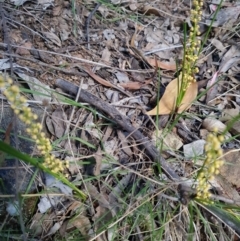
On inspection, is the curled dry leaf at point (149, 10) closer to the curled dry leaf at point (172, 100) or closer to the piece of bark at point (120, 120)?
the curled dry leaf at point (172, 100)

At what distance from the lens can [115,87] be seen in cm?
188

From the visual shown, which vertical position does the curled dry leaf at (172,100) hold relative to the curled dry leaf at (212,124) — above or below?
above

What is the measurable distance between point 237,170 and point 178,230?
362 mm

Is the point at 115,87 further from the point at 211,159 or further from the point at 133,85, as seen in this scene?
the point at 211,159

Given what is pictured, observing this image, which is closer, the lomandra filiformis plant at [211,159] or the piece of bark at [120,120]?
the lomandra filiformis plant at [211,159]

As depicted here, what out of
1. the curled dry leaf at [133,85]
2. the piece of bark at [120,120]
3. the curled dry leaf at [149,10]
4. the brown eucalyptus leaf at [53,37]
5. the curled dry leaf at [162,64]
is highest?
the curled dry leaf at [149,10]

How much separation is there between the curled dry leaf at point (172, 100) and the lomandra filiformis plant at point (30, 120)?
592 millimetres

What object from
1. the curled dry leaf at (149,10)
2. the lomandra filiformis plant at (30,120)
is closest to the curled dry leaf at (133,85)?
the curled dry leaf at (149,10)

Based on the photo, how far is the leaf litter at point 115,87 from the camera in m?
1.54

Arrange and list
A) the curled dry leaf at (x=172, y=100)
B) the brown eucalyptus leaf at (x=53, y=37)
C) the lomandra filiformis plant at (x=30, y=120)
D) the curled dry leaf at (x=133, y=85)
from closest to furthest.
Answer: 1. the lomandra filiformis plant at (x=30, y=120)
2. the curled dry leaf at (x=172, y=100)
3. the curled dry leaf at (x=133, y=85)
4. the brown eucalyptus leaf at (x=53, y=37)

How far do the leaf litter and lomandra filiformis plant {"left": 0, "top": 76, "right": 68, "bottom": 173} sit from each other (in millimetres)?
191

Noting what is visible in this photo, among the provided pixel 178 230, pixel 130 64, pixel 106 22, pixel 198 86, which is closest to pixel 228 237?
pixel 178 230

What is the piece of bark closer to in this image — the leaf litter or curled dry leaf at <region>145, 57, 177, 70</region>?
the leaf litter

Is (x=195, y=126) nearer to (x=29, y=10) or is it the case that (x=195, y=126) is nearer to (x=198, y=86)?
(x=198, y=86)
